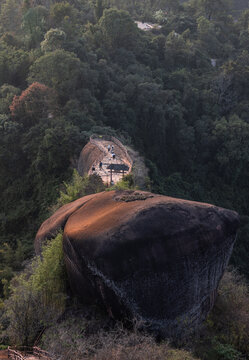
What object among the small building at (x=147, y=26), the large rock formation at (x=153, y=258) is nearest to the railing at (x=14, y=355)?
the large rock formation at (x=153, y=258)

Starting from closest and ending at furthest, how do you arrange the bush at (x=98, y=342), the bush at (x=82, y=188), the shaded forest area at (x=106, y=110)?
the bush at (x=98, y=342) → the bush at (x=82, y=188) → the shaded forest area at (x=106, y=110)

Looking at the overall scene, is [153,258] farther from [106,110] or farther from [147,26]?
[147,26]

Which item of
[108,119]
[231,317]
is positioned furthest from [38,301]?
Result: [108,119]

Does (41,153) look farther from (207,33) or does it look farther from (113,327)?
(207,33)

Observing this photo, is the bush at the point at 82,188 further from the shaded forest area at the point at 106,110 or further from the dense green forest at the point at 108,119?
the shaded forest area at the point at 106,110

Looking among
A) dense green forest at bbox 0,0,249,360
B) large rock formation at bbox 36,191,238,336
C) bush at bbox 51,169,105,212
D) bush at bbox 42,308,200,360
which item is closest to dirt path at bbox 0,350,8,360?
bush at bbox 42,308,200,360

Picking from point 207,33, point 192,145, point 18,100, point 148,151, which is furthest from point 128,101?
point 207,33
